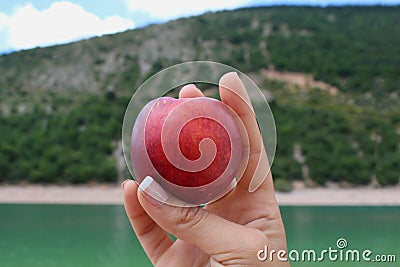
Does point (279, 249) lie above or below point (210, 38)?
above

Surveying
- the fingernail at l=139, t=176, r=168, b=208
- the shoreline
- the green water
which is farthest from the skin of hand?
the shoreline


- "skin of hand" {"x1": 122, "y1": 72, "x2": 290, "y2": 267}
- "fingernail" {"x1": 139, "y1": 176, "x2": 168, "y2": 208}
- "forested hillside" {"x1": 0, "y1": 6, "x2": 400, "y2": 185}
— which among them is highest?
"fingernail" {"x1": 139, "y1": 176, "x2": 168, "y2": 208}

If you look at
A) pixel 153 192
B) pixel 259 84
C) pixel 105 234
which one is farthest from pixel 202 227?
pixel 259 84

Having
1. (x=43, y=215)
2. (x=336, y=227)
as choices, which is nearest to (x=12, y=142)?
(x=43, y=215)

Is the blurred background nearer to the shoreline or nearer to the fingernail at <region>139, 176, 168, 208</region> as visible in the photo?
the shoreline

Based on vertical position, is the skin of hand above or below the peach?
below

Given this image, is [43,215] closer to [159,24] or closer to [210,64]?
[210,64]
